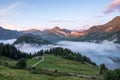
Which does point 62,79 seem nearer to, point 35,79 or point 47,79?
point 47,79

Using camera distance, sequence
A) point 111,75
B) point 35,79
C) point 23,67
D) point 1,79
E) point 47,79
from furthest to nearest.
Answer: point 23,67 < point 111,75 < point 47,79 < point 35,79 < point 1,79

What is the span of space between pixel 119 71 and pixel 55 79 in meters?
18.3

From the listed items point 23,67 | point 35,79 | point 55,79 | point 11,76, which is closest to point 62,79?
point 55,79

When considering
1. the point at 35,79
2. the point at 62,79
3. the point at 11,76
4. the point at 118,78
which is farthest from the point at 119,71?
the point at 11,76

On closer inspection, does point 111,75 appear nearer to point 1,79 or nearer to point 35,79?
point 35,79

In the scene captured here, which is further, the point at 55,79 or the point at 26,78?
the point at 55,79

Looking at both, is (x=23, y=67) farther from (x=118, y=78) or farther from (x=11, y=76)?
(x=118, y=78)

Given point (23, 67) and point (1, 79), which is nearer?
point (1, 79)

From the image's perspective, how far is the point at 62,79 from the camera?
69125mm

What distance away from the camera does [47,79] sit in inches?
2660

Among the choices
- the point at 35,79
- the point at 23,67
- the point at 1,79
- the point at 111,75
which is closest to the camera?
the point at 1,79

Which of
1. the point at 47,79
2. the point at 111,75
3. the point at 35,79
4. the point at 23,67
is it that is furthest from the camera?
the point at 23,67

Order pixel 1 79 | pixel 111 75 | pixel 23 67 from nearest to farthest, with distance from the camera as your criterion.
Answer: pixel 1 79 → pixel 111 75 → pixel 23 67

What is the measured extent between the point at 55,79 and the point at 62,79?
1736mm
